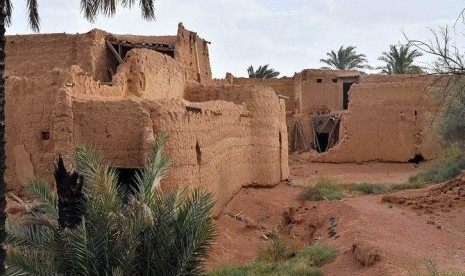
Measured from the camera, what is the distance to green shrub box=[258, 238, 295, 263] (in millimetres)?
10352

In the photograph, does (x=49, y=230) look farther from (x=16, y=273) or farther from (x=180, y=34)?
(x=180, y=34)

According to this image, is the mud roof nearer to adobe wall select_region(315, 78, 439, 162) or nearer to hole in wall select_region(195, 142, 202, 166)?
adobe wall select_region(315, 78, 439, 162)

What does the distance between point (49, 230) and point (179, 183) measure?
393 cm

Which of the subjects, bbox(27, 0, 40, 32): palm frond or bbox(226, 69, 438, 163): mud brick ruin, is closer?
bbox(27, 0, 40, 32): palm frond

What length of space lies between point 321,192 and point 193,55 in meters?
7.42

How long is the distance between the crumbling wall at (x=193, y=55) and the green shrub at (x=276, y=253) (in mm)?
9123

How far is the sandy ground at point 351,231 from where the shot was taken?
28.6 feet

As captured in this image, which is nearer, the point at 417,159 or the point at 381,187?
the point at 381,187

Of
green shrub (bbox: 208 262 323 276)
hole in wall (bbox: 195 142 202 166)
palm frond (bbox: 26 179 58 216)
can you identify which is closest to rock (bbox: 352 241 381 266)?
green shrub (bbox: 208 262 323 276)

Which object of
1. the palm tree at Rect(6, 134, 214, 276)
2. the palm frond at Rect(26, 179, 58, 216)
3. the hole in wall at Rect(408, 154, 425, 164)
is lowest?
the hole in wall at Rect(408, 154, 425, 164)

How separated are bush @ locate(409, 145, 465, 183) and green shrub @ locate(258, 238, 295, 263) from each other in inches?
396

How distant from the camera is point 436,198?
594 inches

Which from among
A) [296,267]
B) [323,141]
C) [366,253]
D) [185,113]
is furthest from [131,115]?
[323,141]

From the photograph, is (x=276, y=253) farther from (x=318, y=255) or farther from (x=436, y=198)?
(x=436, y=198)
